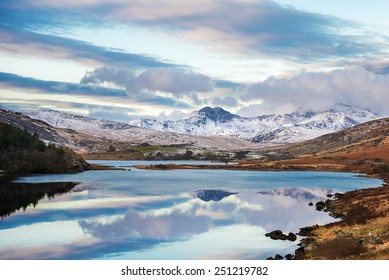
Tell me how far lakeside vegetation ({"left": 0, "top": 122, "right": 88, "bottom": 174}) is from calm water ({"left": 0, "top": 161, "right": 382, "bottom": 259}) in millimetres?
35562

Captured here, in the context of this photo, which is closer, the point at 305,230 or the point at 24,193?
the point at 305,230

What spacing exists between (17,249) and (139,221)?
19726mm

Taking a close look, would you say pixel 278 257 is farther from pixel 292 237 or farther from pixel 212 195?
pixel 212 195

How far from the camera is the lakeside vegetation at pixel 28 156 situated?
479 feet

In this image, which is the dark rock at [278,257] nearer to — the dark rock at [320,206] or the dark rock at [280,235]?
the dark rock at [280,235]

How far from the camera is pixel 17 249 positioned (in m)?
49.4

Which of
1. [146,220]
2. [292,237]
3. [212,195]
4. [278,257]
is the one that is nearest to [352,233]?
[292,237]

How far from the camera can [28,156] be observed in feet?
497

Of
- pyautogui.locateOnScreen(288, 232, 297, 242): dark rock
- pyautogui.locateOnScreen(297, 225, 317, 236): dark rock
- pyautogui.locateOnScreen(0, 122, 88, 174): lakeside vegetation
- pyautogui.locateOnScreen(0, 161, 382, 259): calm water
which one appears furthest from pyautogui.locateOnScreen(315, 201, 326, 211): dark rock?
pyautogui.locateOnScreen(0, 122, 88, 174): lakeside vegetation

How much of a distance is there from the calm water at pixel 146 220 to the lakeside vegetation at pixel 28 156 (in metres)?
35.6

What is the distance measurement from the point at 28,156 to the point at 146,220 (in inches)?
3734

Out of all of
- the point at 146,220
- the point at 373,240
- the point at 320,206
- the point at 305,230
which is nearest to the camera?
the point at 373,240

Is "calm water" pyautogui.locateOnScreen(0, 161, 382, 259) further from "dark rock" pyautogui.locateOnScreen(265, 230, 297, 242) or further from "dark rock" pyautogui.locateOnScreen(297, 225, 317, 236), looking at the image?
"dark rock" pyautogui.locateOnScreen(297, 225, 317, 236)
